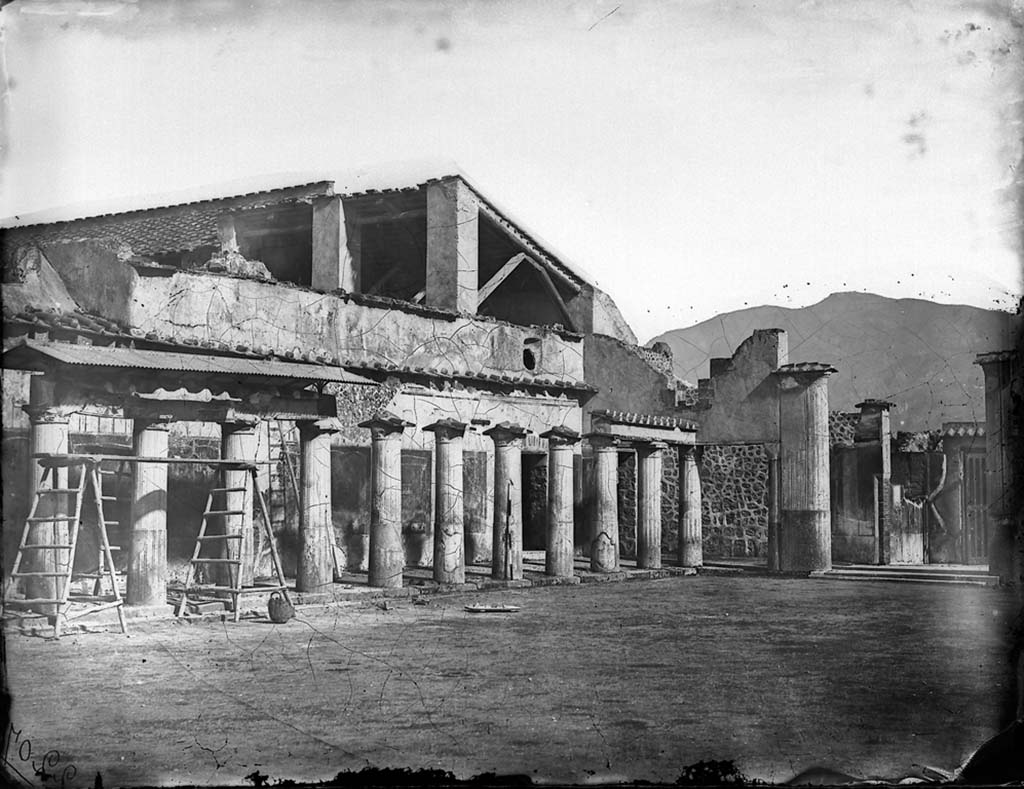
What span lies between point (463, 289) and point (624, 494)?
6.82 m

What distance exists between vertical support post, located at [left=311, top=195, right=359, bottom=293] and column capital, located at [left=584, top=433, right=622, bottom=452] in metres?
5.53

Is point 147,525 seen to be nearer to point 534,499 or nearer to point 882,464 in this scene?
point 534,499

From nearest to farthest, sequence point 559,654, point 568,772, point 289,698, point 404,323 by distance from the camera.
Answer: point 568,772, point 289,698, point 559,654, point 404,323

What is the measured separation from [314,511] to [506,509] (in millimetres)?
3663

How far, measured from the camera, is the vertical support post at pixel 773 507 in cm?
1994

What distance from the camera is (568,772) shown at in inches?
233

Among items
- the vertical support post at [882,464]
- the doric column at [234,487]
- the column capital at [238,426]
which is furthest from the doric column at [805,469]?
the column capital at [238,426]

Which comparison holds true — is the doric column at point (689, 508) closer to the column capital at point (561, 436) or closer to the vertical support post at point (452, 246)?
the column capital at point (561, 436)

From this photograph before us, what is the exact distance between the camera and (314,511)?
47.1ft

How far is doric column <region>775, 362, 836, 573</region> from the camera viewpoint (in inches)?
737

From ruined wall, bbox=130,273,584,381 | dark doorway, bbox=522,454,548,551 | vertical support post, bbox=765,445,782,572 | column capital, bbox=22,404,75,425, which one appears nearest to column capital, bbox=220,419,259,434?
column capital, bbox=22,404,75,425

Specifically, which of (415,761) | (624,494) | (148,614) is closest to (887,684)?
(415,761)

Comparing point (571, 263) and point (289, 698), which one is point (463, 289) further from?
point (289, 698)

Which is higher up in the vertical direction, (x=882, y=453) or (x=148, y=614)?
(x=882, y=453)
